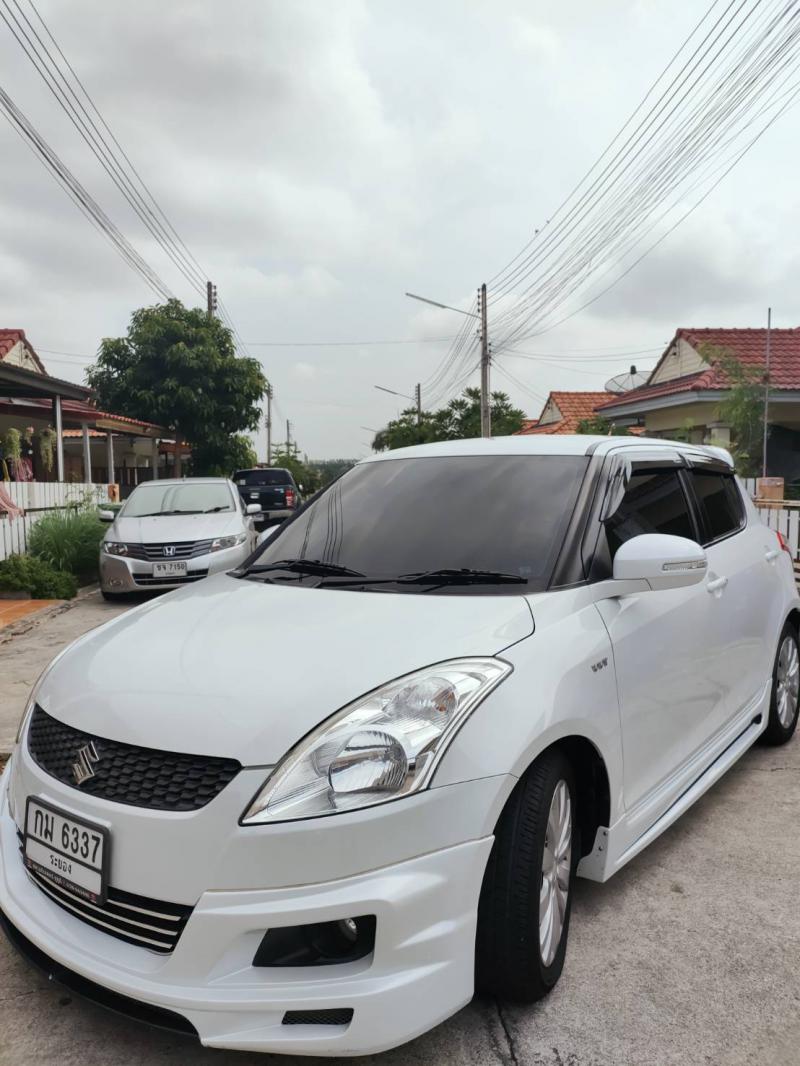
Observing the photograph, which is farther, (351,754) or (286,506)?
(286,506)

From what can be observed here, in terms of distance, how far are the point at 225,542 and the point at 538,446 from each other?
6.62 metres

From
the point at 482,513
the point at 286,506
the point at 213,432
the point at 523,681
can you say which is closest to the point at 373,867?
the point at 523,681

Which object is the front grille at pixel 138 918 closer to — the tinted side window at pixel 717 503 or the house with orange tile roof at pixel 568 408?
the tinted side window at pixel 717 503

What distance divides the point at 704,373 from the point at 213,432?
13.8 meters

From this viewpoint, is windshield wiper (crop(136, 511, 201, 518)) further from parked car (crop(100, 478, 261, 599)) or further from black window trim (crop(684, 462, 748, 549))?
black window trim (crop(684, 462, 748, 549))

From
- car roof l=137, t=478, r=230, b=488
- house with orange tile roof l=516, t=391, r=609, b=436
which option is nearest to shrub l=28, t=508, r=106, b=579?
car roof l=137, t=478, r=230, b=488

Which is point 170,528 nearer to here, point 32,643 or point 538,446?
point 32,643

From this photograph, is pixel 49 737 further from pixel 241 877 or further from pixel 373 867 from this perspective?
pixel 373 867

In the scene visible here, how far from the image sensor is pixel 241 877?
1745 mm

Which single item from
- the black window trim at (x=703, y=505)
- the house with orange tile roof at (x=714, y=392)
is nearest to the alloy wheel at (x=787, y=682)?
the black window trim at (x=703, y=505)

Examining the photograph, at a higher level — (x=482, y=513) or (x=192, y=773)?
(x=482, y=513)

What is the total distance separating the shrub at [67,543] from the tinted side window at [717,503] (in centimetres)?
878

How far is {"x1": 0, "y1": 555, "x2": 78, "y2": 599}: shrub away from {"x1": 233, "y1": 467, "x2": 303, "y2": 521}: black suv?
1026 cm

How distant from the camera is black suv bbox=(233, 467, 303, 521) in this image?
816 inches
